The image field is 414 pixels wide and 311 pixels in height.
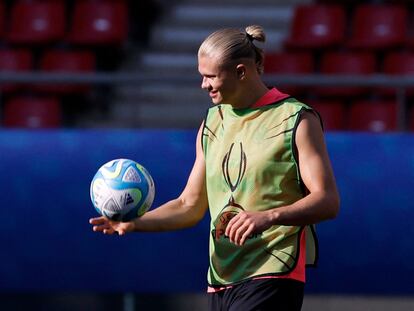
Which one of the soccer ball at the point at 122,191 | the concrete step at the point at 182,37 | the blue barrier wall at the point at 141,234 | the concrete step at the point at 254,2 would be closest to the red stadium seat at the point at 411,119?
the blue barrier wall at the point at 141,234

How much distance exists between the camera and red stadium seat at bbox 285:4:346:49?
10.4m

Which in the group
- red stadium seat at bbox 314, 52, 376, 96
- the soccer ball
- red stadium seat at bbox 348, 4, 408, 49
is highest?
the soccer ball

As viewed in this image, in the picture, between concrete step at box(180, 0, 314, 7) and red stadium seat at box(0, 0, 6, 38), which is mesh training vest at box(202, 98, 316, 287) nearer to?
red stadium seat at box(0, 0, 6, 38)

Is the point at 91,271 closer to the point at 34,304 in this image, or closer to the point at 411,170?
the point at 34,304

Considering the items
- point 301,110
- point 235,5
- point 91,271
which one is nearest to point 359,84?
point 91,271

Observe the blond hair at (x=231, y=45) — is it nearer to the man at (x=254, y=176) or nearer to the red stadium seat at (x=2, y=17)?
the man at (x=254, y=176)

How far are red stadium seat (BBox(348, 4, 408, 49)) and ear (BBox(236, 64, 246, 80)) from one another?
5.94m

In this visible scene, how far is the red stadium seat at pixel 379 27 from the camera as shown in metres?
10.2

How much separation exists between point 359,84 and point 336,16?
3.51 metres

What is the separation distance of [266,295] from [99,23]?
6.68 m

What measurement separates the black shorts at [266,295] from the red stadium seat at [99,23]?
635 centimetres

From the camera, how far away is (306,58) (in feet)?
33.8

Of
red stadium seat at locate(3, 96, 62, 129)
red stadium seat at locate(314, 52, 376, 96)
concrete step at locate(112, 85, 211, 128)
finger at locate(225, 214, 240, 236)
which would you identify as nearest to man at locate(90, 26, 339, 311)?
finger at locate(225, 214, 240, 236)

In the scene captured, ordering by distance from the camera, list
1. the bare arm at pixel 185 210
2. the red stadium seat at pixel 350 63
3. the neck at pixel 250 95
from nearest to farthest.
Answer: the neck at pixel 250 95 → the bare arm at pixel 185 210 → the red stadium seat at pixel 350 63
